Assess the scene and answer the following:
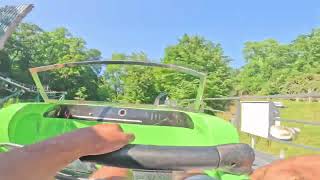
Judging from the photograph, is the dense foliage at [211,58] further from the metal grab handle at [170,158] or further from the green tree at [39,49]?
the metal grab handle at [170,158]

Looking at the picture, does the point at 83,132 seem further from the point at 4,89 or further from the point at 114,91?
the point at 4,89

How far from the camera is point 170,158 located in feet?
2.42

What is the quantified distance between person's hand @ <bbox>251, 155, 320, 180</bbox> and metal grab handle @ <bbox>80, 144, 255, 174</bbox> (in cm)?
19

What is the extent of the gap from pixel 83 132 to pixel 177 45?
31.8 metres

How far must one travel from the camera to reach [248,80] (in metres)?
55.8

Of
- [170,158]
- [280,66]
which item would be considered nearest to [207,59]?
[170,158]

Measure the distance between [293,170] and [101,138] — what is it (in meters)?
0.25

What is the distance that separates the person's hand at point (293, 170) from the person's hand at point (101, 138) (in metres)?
0.20

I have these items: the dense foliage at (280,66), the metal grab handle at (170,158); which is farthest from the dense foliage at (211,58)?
the metal grab handle at (170,158)

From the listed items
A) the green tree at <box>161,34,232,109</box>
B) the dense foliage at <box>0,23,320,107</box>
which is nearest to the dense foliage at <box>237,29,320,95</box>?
the dense foliage at <box>0,23,320,107</box>

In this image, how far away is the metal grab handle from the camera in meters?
0.74

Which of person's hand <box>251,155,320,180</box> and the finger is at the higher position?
the finger

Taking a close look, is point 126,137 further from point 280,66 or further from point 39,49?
point 39,49

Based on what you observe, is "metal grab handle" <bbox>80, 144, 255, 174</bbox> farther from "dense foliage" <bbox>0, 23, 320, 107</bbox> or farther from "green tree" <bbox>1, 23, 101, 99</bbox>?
"green tree" <bbox>1, 23, 101, 99</bbox>
